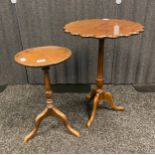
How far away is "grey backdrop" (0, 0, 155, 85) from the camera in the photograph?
1.96 metres

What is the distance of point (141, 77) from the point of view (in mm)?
2320

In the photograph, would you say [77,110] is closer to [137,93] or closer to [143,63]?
[137,93]

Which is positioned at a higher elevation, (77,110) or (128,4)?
(128,4)

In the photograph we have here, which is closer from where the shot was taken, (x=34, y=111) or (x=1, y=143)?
(x=1, y=143)

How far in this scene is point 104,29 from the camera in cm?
144

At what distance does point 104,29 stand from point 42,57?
0.50m

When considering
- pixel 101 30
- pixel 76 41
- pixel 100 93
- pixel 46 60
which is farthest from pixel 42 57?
pixel 76 41

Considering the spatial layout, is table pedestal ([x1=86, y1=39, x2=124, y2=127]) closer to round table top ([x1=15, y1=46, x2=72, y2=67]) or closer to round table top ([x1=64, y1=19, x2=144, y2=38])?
round table top ([x1=64, y1=19, x2=144, y2=38])

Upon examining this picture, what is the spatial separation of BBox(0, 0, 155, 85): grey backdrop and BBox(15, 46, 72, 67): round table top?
0.60 m

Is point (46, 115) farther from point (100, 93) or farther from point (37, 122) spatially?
point (100, 93)

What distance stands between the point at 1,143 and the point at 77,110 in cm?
75

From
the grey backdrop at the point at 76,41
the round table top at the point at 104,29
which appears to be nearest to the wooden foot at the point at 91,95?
the grey backdrop at the point at 76,41

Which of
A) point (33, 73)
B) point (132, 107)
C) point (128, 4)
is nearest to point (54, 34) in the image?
point (33, 73)

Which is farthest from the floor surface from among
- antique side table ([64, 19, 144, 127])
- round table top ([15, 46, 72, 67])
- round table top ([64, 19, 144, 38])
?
round table top ([64, 19, 144, 38])
